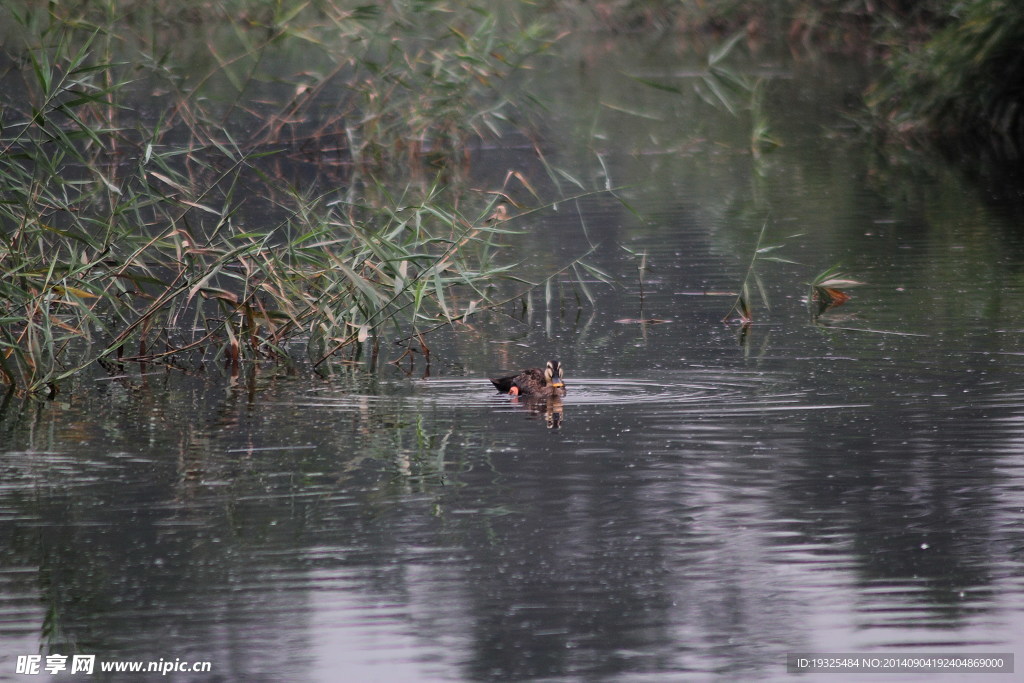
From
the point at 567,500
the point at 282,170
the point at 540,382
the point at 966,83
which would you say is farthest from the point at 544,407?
Answer: the point at 966,83

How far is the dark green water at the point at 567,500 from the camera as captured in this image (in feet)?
21.1

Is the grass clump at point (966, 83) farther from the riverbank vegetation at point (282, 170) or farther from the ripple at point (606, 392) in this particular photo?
the ripple at point (606, 392)

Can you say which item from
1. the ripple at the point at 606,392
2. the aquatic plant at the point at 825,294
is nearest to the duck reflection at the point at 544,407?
the ripple at the point at 606,392

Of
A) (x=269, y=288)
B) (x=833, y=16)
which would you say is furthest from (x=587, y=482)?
(x=833, y=16)

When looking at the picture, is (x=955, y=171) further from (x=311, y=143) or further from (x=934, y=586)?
(x=934, y=586)

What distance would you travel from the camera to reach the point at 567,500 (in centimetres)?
812

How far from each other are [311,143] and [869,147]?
28.5ft

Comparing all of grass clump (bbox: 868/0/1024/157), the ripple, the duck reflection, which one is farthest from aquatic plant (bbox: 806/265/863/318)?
grass clump (bbox: 868/0/1024/157)

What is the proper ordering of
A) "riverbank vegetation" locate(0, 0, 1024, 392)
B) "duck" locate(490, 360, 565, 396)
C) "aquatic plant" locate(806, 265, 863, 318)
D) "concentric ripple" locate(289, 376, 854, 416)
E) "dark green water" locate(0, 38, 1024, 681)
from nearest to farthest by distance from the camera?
1. "dark green water" locate(0, 38, 1024, 681)
2. "concentric ripple" locate(289, 376, 854, 416)
3. "duck" locate(490, 360, 565, 396)
4. "riverbank vegetation" locate(0, 0, 1024, 392)
5. "aquatic plant" locate(806, 265, 863, 318)

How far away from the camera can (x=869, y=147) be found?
26625mm

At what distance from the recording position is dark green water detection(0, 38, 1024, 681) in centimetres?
643

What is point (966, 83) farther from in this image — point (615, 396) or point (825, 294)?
point (615, 396)

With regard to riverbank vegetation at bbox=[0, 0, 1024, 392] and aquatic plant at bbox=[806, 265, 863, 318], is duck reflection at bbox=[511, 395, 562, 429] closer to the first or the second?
riverbank vegetation at bbox=[0, 0, 1024, 392]

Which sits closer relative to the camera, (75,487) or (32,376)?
(75,487)
